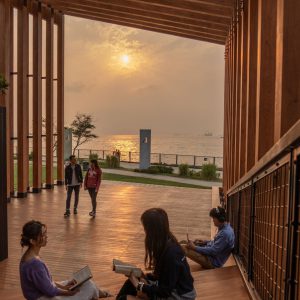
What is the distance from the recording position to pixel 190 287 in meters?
3.11

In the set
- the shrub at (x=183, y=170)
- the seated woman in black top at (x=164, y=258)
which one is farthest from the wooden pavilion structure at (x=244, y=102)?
the shrub at (x=183, y=170)

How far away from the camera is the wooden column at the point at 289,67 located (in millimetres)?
3203

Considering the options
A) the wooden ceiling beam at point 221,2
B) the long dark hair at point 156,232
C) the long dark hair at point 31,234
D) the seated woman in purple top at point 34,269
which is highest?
the wooden ceiling beam at point 221,2

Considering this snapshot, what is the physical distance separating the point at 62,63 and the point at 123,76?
20.6 metres

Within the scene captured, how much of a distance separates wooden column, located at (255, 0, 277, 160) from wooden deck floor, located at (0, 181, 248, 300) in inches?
54.7

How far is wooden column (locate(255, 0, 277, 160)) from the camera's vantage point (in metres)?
4.15

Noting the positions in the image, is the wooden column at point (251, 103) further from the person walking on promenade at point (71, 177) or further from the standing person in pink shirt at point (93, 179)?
the person walking on promenade at point (71, 177)

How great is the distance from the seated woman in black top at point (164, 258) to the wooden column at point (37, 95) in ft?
40.2

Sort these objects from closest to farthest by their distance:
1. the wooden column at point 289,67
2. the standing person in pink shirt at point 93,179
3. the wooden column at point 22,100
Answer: the wooden column at point 289,67 < the standing person in pink shirt at point 93,179 < the wooden column at point 22,100

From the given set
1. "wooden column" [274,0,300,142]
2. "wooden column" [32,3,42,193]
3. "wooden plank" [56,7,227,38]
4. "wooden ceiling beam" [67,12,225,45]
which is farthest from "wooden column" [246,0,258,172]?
"wooden column" [32,3,42,193]

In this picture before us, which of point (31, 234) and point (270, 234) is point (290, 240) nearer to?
point (270, 234)

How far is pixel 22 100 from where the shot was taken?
13828 millimetres

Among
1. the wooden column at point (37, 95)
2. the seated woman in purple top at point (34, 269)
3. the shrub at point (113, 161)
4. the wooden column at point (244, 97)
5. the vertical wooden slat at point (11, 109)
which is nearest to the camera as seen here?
the seated woman in purple top at point (34, 269)

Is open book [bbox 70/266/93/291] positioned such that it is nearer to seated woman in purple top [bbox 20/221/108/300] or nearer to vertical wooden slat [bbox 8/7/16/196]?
seated woman in purple top [bbox 20/221/108/300]
